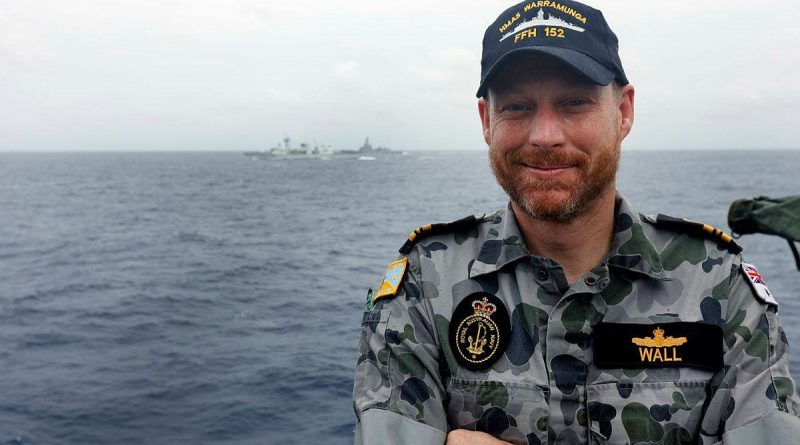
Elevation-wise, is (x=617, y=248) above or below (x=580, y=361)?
above

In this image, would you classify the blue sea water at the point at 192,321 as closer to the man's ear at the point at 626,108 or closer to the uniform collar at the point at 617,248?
the uniform collar at the point at 617,248

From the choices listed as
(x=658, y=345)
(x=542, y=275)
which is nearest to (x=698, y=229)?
(x=658, y=345)

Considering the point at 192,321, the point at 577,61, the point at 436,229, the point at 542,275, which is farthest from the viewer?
the point at 192,321

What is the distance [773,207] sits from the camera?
4.03 m

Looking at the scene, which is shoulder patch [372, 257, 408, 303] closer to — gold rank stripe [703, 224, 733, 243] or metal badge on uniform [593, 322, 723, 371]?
metal badge on uniform [593, 322, 723, 371]

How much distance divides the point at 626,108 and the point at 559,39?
402 mm

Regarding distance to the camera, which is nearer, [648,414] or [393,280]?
[648,414]

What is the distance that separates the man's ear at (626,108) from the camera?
2.36m

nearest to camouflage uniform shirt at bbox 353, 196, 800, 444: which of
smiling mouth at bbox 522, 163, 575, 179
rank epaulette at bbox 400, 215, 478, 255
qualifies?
rank epaulette at bbox 400, 215, 478, 255

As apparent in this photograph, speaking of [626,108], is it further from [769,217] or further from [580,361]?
[769,217]

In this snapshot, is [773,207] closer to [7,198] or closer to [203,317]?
[203,317]

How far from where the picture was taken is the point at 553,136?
7.15 ft

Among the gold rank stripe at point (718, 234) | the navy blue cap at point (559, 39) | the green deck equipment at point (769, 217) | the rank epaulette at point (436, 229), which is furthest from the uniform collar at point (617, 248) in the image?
the green deck equipment at point (769, 217)

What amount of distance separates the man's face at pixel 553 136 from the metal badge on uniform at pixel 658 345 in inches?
17.6
